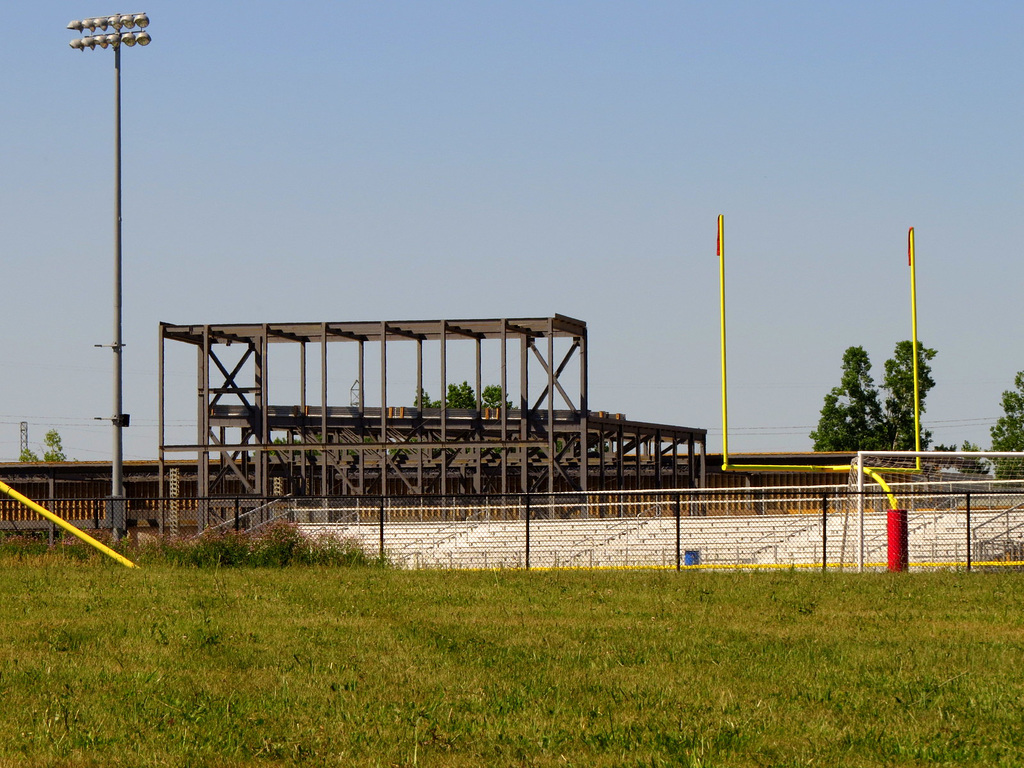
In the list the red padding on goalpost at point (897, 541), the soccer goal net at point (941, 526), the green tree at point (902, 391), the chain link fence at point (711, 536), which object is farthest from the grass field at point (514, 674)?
the green tree at point (902, 391)

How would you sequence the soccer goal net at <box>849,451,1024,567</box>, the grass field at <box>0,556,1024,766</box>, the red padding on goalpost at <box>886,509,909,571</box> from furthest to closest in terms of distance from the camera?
1. the soccer goal net at <box>849,451,1024,567</box>
2. the red padding on goalpost at <box>886,509,909,571</box>
3. the grass field at <box>0,556,1024,766</box>

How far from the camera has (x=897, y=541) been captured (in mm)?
23688

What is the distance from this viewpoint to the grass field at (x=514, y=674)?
31.4 ft

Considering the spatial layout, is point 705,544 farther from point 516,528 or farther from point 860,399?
point 860,399

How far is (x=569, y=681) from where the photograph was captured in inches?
476

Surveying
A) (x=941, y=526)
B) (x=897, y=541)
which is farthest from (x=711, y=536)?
(x=897, y=541)

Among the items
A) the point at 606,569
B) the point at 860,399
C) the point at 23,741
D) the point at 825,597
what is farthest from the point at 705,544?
the point at 860,399

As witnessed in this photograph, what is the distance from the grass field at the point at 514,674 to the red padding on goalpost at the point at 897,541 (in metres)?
3.00

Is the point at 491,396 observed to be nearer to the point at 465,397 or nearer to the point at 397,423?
the point at 465,397

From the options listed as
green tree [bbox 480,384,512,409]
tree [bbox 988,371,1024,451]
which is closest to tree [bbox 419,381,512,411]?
green tree [bbox 480,384,512,409]

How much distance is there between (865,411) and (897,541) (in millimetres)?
55794

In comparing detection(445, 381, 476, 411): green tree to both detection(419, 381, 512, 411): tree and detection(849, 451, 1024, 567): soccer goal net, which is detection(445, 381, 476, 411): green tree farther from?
detection(849, 451, 1024, 567): soccer goal net

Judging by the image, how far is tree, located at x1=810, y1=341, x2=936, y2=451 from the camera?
76125 millimetres

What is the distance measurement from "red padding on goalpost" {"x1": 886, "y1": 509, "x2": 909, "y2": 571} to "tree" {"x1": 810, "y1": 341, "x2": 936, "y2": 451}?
53236 millimetres
